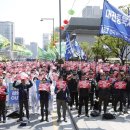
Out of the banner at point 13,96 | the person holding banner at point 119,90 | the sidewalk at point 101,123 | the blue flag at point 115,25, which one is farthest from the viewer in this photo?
the banner at point 13,96

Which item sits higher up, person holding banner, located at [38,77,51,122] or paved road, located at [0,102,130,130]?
person holding banner, located at [38,77,51,122]

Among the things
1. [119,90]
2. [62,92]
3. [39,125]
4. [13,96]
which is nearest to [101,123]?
[62,92]

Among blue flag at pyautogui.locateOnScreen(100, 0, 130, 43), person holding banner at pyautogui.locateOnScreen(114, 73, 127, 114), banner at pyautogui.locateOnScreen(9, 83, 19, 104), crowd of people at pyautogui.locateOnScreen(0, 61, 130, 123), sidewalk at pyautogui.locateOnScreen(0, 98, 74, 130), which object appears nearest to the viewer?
sidewalk at pyautogui.locateOnScreen(0, 98, 74, 130)

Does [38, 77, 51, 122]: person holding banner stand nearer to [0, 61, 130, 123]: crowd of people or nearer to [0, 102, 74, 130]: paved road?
[0, 61, 130, 123]: crowd of people

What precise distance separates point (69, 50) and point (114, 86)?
23407 millimetres

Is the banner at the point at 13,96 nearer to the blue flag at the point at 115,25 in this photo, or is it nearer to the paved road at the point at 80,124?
the paved road at the point at 80,124

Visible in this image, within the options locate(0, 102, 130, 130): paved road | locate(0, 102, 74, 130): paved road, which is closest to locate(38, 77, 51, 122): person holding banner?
locate(0, 102, 74, 130): paved road

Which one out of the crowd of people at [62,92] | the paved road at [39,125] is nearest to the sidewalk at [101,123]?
the paved road at [39,125]

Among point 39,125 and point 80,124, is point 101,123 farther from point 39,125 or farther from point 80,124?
point 39,125

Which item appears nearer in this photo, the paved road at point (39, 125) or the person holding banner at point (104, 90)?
the paved road at point (39, 125)

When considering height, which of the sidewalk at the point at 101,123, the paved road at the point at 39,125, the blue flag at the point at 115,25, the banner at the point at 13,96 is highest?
the blue flag at the point at 115,25

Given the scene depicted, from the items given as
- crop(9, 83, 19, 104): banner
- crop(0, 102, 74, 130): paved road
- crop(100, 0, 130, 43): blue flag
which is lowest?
crop(0, 102, 74, 130): paved road

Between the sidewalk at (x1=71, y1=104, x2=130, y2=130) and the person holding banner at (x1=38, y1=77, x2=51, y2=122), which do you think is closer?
the sidewalk at (x1=71, y1=104, x2=130, y2=130)

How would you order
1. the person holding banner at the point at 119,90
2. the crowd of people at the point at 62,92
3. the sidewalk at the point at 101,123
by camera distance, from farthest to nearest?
the person holding banner at the point at 119,90
the crowd of people at the point at 62,92
the sidewalk at the point at 101,123
